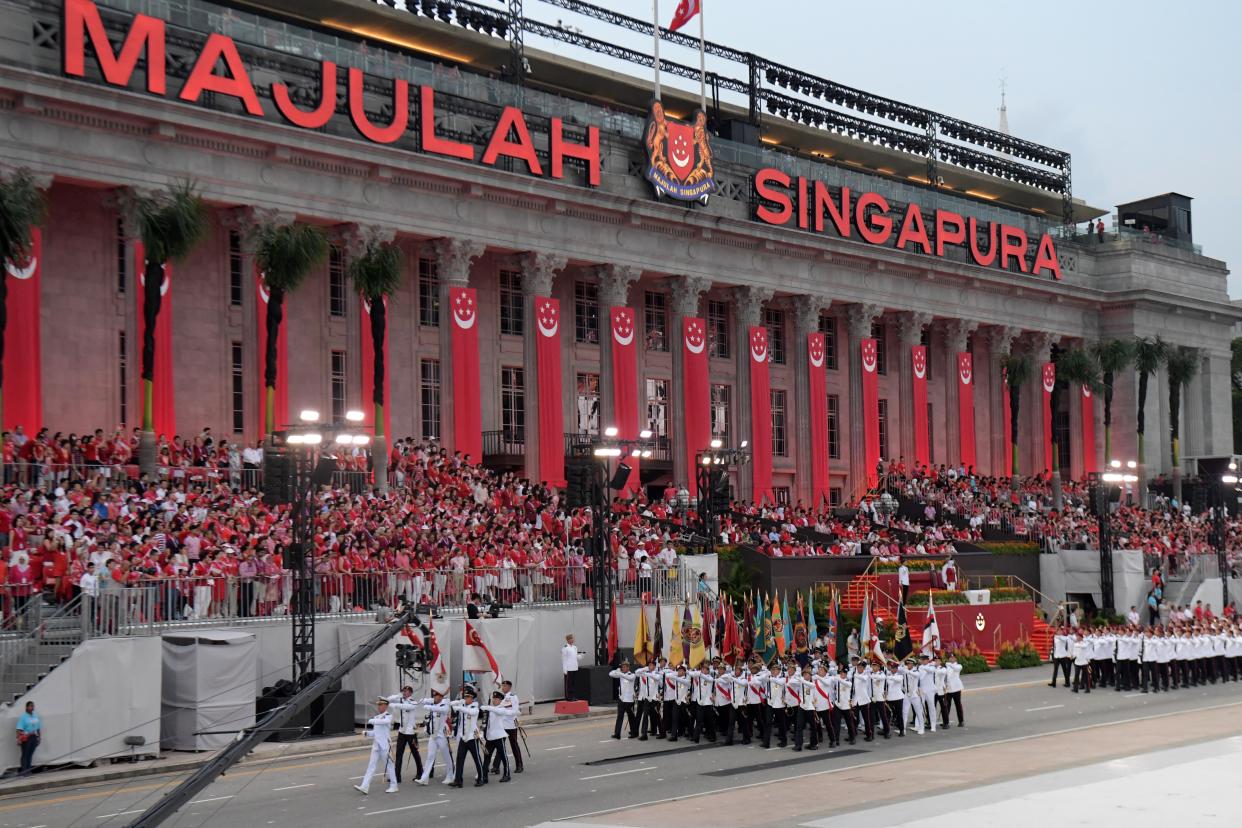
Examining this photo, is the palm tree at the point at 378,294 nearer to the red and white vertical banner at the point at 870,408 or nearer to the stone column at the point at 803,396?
the stone column at the point at 803,396

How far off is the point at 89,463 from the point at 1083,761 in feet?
83.9

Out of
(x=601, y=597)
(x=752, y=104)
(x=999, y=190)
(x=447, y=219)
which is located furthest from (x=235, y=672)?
(x=999, y=190)

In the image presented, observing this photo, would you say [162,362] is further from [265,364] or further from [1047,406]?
[1047,406]

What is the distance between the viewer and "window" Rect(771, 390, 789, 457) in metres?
66.4

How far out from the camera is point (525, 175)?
173 feet

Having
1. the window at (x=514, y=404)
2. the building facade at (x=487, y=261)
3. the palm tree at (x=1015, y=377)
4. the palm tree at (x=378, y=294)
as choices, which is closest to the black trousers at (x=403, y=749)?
the palm tree at (x=378, y=294)

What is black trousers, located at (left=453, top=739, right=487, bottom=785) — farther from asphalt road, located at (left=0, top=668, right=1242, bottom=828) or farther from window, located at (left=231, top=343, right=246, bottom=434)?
window, located at (left=231, top=343, right=246, bottom=434)

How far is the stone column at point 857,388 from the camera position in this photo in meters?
67.1

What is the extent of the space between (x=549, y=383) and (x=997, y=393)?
32.6 meters

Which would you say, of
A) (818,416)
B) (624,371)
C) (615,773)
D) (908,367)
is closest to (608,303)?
(624,371)

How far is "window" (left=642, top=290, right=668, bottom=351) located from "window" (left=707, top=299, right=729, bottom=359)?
2.37 metres

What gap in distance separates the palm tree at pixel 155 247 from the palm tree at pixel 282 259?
2.11m

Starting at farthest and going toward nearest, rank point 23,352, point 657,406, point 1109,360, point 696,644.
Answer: point 1109,360, point 657,406, point 23,352, point 696,644

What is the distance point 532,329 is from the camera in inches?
2160
